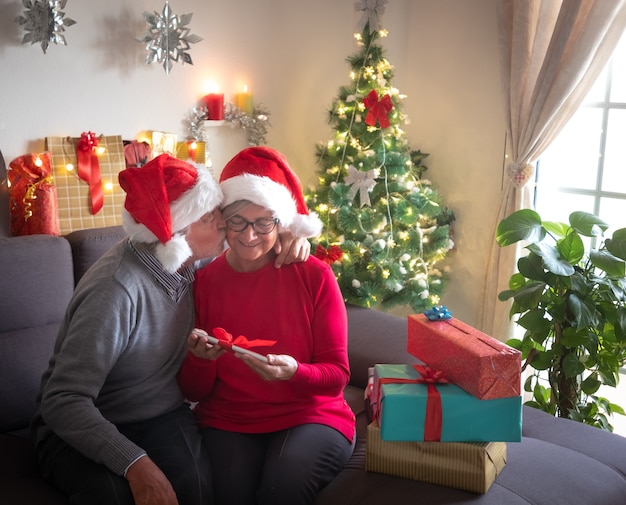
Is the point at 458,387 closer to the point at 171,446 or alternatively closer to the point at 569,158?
the point at 171,446

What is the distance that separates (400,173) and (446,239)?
16.4 inches

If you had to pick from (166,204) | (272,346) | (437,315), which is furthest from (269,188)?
(437,315)

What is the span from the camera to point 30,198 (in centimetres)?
264

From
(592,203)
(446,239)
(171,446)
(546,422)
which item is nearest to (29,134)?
(171,446)

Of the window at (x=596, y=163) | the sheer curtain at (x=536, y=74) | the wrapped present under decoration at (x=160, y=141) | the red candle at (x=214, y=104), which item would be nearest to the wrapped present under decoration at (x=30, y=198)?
the wrapped present under decoration at (x=160, y=141)

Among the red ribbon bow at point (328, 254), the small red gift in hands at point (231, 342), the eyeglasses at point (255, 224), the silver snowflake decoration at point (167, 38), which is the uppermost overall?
the silver snowflake decoration at point (167, 38)

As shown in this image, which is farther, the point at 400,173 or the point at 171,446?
the point at 400,173

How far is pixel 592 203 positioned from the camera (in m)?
3.17

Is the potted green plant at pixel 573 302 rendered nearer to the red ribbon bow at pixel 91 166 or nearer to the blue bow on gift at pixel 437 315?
the blue bow on gift at pixel 437 315

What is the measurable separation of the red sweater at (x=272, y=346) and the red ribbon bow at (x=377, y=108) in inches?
54.5

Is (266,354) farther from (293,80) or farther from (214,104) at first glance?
(293,80)

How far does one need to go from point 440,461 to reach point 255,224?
2.48 feet

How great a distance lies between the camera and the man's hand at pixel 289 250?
6.24ft

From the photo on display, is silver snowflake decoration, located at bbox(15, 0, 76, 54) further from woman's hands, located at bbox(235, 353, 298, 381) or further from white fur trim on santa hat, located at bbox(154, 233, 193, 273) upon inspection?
woman's hands, located at bbox(235, 353, 298, 381)
